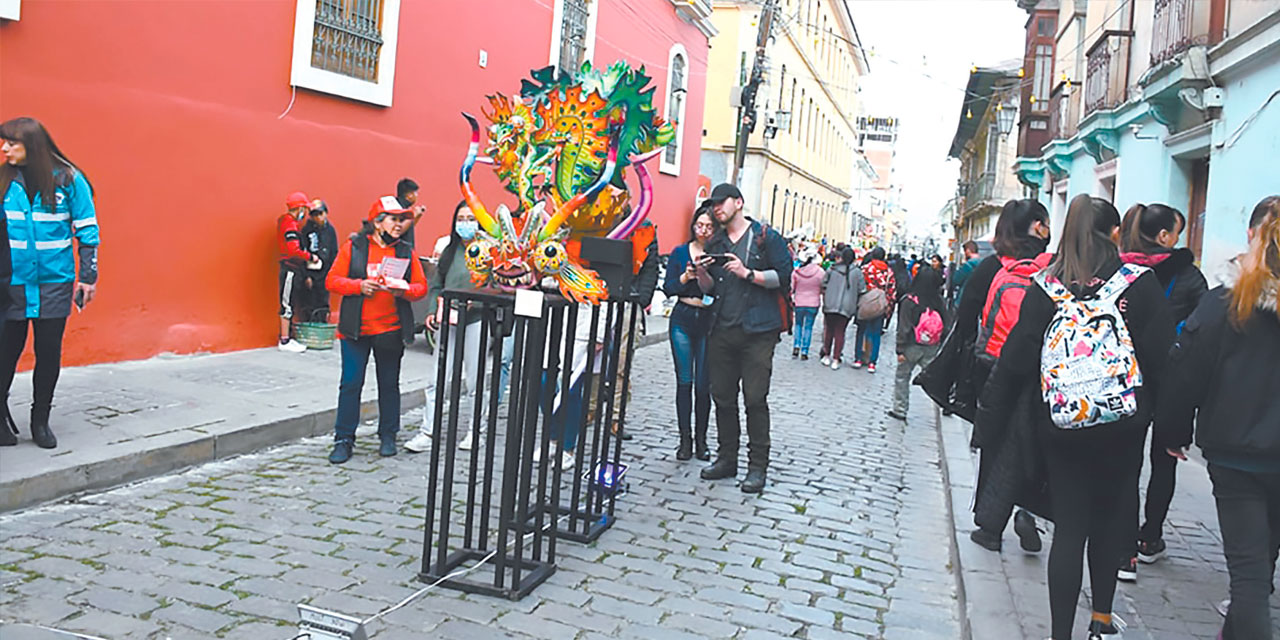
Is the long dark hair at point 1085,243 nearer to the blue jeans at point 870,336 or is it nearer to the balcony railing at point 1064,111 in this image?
the blue jeans at point 870,336

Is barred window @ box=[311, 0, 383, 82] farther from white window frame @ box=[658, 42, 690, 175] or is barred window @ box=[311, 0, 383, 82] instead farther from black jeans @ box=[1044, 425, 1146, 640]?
white window frame @ box=[658, 42, 690, 175]

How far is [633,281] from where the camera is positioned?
16.6ft

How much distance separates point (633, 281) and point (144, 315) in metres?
5.18

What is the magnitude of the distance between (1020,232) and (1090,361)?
4.14 ft

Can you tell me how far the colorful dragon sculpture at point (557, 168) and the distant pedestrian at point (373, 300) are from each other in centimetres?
172

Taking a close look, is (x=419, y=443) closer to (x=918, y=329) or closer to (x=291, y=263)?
(x=291, y=263)

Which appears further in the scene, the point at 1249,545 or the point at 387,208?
the point at 387,208

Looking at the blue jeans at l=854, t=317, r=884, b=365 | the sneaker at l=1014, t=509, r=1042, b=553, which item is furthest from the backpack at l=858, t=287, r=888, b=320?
the sneaker at l=1014, t=509, r=1042, b=553

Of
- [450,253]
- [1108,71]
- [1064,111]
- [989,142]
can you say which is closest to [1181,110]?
[1108,71]

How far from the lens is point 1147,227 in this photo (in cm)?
482

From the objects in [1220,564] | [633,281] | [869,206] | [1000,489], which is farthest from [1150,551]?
A: [869,206]

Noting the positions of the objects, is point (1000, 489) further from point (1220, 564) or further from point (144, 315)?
point (144, 315)

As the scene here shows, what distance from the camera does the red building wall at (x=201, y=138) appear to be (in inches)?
298

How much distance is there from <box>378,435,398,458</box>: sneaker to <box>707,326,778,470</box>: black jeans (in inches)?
84.0
